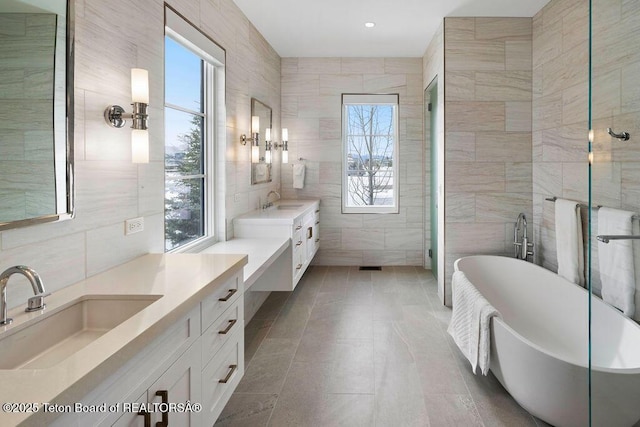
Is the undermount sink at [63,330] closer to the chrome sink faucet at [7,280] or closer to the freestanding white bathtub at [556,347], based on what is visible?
the chrome sink faucet at [7,280]

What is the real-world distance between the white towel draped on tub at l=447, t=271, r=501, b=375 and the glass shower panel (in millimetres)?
925

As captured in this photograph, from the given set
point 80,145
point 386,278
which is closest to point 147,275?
point 80,145

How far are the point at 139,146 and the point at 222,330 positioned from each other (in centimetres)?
87

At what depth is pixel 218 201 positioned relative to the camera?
11.2ft

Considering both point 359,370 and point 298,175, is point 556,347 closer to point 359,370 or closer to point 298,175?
point 359,370

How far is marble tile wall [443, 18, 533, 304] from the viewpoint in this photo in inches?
159

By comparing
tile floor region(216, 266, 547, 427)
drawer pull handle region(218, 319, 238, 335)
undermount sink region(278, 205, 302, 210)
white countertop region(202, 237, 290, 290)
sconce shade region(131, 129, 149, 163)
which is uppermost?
sconce shade region(131, 129, 149, 163)

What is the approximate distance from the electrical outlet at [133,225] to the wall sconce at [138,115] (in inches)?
13.6

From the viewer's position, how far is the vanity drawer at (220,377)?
1.64 meters

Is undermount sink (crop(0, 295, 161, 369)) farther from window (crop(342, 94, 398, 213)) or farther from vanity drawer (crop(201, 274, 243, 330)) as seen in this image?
window (crop(342, 94, 398, 213))

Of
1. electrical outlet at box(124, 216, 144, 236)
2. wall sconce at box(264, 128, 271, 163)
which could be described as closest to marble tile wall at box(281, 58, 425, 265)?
wall sconce at box(264, 128, 271, 163)

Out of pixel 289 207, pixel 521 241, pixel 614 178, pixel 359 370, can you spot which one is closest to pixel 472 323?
pixel 359 370

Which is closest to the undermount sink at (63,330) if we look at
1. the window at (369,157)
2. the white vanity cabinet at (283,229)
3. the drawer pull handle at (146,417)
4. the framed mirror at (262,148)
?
the drawer pull handle at (146,417)

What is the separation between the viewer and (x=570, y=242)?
321cm
